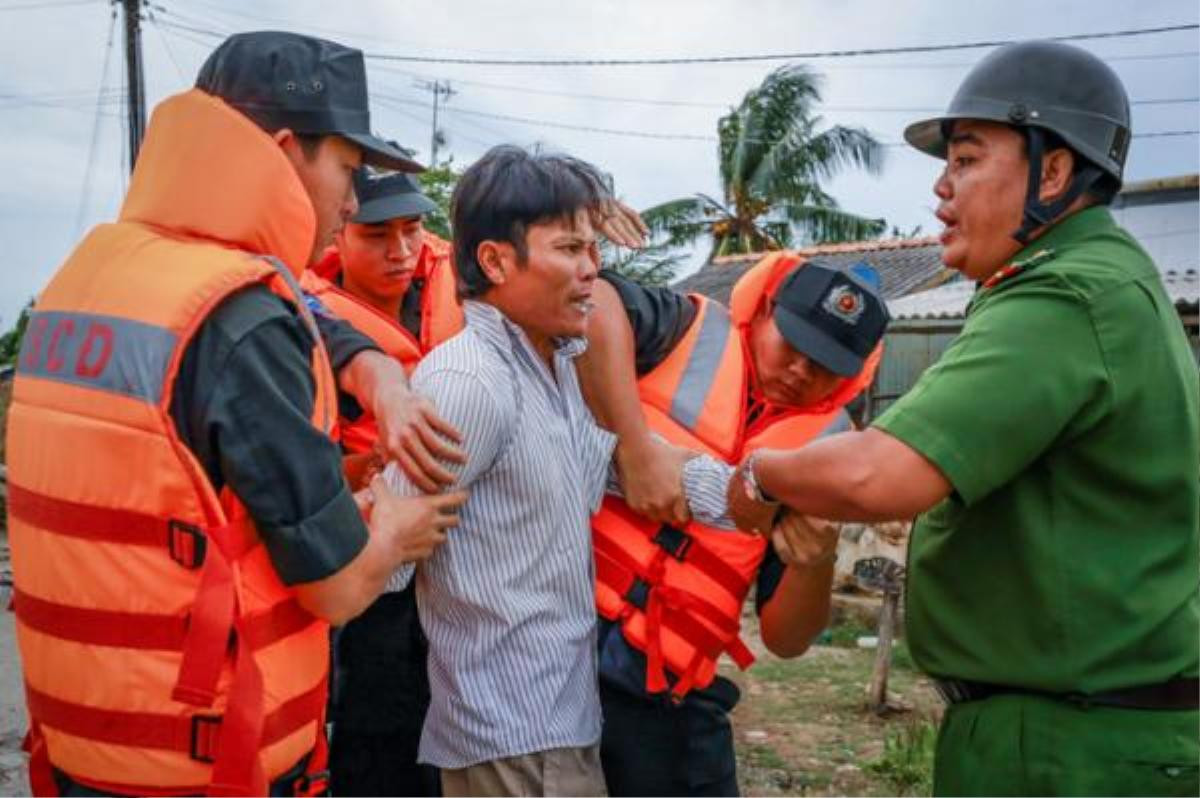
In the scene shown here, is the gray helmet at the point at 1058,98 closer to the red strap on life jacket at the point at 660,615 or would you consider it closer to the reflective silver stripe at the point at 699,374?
the reflective silver stripe at the point at 699,374

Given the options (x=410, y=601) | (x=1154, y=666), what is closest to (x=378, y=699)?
(x=410, y=601)

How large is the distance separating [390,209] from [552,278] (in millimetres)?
1279

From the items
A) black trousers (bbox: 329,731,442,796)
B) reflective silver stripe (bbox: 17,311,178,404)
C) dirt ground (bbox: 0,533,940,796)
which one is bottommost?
dirt ground (bbox: 0,533,940,796)

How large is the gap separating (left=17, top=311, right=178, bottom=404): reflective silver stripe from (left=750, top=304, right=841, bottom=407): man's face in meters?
1.44

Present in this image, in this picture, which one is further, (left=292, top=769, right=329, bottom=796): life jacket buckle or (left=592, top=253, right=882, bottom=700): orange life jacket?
(left=592, top=253, right=882, bottom=700): orange life jacket

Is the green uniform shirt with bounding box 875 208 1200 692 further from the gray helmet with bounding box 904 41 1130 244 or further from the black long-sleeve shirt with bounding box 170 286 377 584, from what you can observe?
the black long-sleeve shirt with bounding box 170 286 377 584

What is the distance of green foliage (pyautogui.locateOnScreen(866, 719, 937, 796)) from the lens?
5977mm

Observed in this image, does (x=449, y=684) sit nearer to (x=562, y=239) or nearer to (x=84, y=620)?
(x=84, y=620)

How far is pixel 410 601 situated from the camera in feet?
10.5

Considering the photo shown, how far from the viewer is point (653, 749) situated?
2.59 m

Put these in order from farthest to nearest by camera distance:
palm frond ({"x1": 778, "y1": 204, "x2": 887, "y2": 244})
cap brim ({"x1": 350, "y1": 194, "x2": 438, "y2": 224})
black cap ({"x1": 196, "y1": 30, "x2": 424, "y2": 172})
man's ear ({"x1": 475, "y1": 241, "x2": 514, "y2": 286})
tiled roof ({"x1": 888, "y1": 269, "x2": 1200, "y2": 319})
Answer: palm frond ({"x1": 778, "y1": 204, "x2": 887, "y2": 244}), tiled roof ({"x1": 888, "y1": 269, "x2": 1200, "y2": 319}), cap brim ({"x1": 350, "y1": 194, "x2": 438, "y2": 224}), man's ear ({"x1": 475, "y1": 241, "x2": 514, "y2": 286}), black cap ({"x1": 196, "y1": 30, "x2": 424, "y2": 172})

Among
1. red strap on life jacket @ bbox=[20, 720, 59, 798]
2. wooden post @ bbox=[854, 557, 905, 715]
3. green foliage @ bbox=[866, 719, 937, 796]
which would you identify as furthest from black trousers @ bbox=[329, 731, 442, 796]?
wooden post @ bbox=[854, 557, 905, 715]

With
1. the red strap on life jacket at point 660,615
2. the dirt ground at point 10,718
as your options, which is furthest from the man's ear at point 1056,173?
the dirt ground at point 10,718

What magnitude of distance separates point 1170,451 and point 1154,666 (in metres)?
0.43
